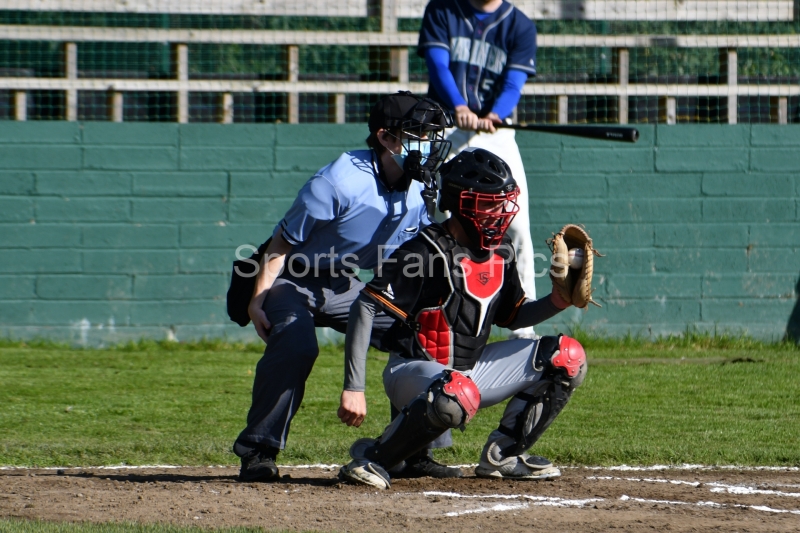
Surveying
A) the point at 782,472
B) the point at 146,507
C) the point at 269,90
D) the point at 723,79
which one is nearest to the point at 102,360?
the point at 269,90

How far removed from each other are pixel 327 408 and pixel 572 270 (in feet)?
8.33

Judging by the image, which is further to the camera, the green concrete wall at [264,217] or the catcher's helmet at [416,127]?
the green concrete wall at [264,217]

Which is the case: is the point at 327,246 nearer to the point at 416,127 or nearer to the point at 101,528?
the point at 416,127

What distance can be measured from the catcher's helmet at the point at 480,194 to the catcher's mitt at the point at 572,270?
229 millimetres

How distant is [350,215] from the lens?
471 cm

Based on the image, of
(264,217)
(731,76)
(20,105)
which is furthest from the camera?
(731,76)

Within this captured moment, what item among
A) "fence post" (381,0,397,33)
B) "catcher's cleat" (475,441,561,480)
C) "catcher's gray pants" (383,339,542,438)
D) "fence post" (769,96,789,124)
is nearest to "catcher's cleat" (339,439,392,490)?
"catcher's gray pants" (383,339,542,438)

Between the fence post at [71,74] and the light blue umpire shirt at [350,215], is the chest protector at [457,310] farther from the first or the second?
the fence post at [71,74]

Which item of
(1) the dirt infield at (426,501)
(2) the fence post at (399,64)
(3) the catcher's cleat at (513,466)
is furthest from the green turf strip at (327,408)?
(2) the fence post at (399,64)

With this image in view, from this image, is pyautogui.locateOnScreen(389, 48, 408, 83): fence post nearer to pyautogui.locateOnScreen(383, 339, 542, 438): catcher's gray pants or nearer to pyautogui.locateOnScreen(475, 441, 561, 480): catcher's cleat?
pyautogui.locateOnScreen(383, 339, 542, 438): catcher's gray pants

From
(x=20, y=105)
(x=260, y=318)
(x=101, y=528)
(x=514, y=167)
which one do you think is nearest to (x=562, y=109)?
(x=514, y=167)

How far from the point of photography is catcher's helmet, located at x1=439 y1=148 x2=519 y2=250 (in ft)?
14.5

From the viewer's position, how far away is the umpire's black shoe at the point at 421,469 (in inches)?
192

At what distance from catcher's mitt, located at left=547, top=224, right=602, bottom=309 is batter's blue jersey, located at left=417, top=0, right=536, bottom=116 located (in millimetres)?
3169
